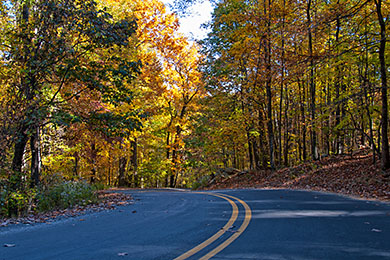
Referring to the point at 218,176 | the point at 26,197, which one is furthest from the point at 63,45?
the point at 218,176

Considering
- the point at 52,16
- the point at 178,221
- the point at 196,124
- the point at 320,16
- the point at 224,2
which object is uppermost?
the point at 224,2

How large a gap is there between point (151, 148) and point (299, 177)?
21657 millimetres

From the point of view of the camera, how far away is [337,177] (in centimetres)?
1360

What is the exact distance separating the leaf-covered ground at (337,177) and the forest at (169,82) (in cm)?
80

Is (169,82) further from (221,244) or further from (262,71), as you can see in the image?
(221,244)

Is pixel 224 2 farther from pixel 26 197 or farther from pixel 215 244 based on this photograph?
pixel 215 244

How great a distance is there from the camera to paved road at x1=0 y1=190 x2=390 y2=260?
378cm

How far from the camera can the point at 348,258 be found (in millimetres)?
3436

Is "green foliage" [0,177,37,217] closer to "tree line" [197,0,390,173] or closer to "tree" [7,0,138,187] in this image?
"tree" [7,0,138,187]

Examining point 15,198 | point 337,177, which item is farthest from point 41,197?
point 337,177

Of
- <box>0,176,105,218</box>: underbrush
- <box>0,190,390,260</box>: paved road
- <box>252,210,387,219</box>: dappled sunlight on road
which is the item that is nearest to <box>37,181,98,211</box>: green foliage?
<box>0,176,105,218</box>: underbrush

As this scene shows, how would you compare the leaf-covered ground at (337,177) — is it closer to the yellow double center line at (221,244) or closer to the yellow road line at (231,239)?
the yellow road line at (231,239)

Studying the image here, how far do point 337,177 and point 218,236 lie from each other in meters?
11.0

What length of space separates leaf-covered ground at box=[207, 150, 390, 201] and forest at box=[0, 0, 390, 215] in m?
0.80
